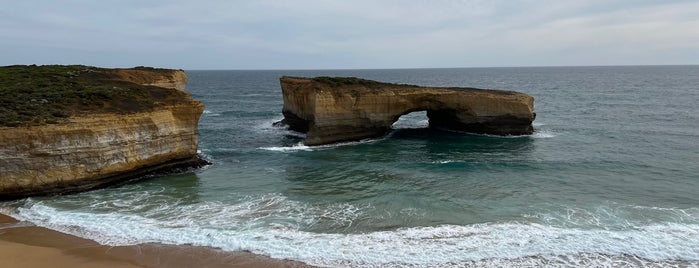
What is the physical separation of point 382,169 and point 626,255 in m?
12.4

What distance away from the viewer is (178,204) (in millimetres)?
17953

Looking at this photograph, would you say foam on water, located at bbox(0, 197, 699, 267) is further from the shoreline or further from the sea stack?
the sea stack

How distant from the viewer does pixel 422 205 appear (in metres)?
17.6

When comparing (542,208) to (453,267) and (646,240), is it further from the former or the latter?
(453,267)

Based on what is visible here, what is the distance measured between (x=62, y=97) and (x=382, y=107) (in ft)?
64.1

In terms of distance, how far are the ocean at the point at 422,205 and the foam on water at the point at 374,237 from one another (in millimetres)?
57

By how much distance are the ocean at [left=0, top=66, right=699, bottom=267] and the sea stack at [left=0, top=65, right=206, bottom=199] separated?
959 millimetres

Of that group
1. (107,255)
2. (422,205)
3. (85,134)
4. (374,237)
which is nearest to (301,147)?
(85,134)

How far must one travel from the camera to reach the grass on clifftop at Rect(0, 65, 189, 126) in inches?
770

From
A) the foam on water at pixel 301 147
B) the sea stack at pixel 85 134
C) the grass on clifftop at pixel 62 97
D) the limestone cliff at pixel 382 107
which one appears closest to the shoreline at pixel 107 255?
the sea stack at pixel 85 134

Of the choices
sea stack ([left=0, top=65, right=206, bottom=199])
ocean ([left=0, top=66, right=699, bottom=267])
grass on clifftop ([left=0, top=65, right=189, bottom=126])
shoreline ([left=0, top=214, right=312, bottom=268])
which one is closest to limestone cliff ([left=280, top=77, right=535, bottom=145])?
ocean ([left=0, top=66, right=699, bottom=267])

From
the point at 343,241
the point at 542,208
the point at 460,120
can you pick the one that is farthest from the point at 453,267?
the point at 460,120

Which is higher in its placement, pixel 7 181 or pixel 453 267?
pixel 7 181

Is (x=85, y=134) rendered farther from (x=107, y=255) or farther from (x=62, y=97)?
(x=107, y=255)
